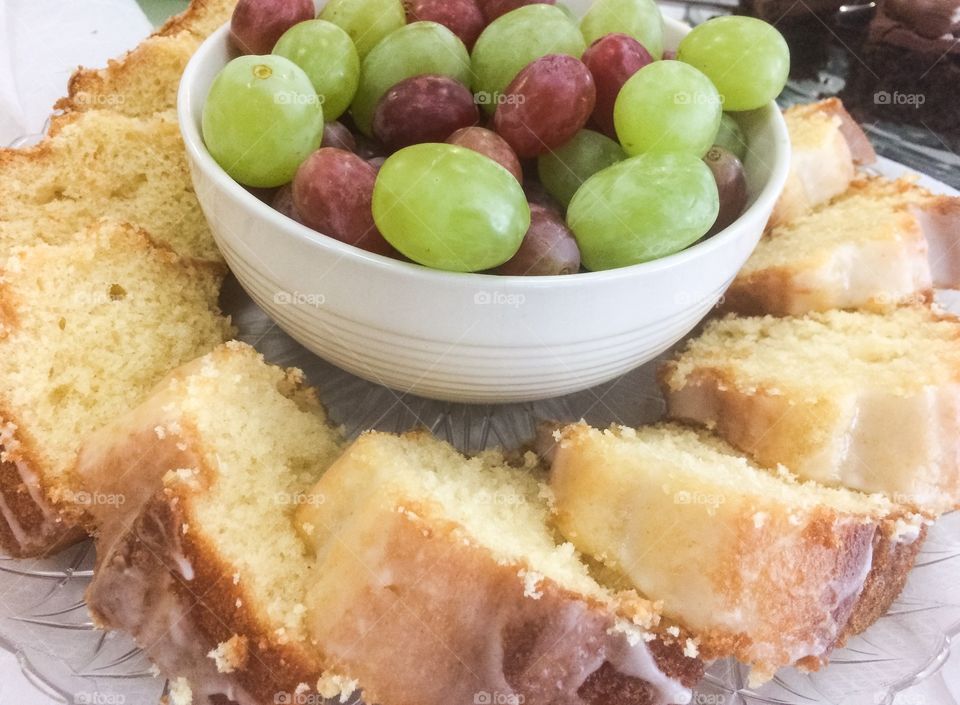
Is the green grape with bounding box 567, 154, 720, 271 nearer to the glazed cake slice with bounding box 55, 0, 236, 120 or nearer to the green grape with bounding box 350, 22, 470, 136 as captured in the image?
the green grape with bounding box 350, 22, 470, 136

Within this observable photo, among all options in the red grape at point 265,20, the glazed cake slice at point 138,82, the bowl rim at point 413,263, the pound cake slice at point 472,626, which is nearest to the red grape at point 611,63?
the bowl rim at point 413,263

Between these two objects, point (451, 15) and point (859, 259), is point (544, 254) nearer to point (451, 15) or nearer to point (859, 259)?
point (451, 15)

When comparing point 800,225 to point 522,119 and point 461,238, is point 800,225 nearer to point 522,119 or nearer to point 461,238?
point 522,119

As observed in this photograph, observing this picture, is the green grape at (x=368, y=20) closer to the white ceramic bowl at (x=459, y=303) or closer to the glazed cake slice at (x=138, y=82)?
the white ceramic bowl at (x=459, y=303)

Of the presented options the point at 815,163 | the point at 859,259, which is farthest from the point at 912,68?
the point at 859,259

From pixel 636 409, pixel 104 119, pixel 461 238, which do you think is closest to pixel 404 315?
pixel 461 238

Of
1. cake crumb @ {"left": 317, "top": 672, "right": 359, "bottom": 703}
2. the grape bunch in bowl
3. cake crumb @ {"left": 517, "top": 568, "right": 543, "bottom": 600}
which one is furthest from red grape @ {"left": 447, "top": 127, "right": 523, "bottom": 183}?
cake crumb @ {"left": 317, "top": 672, "right": 359, "bottom": 703}
